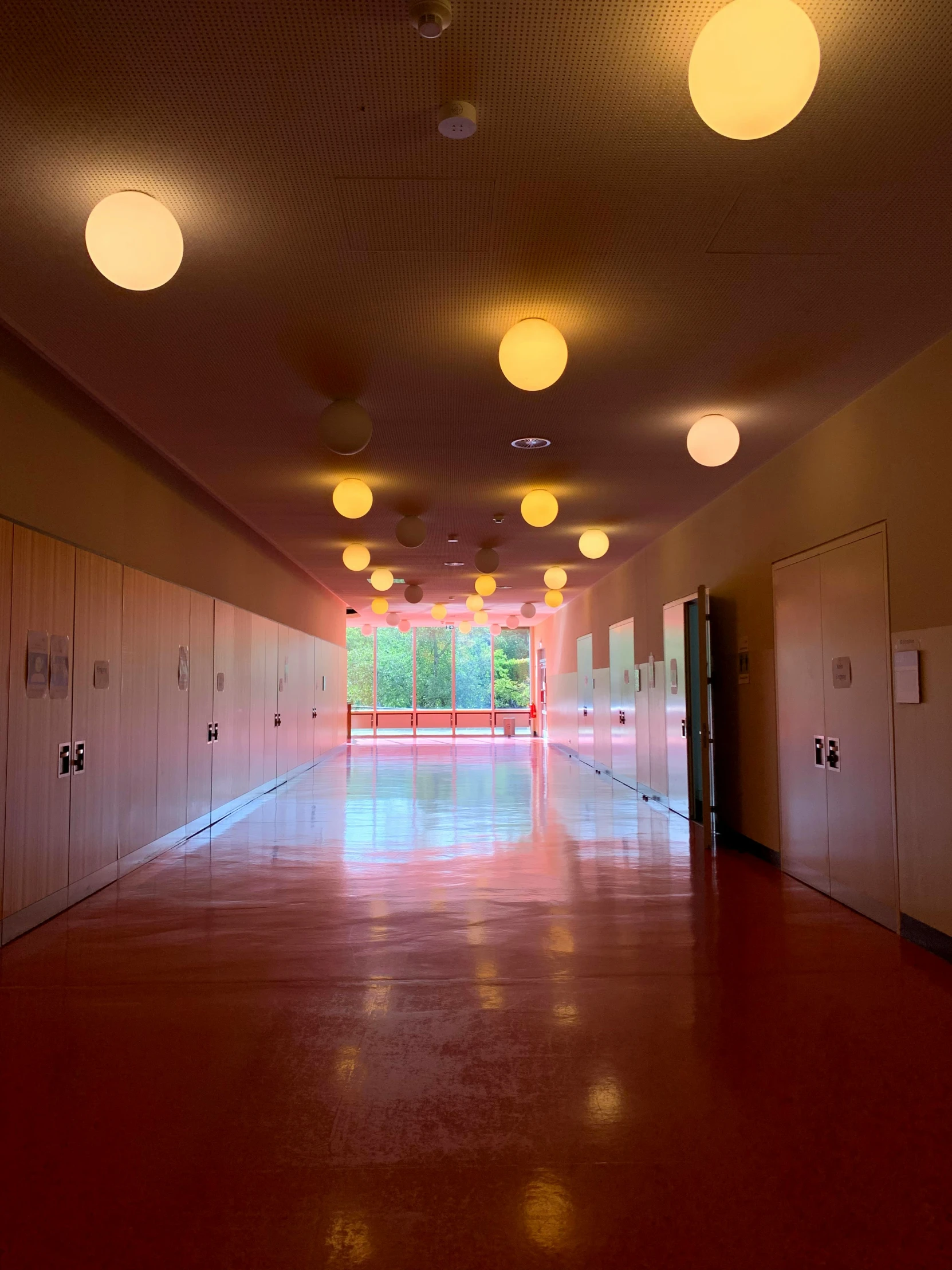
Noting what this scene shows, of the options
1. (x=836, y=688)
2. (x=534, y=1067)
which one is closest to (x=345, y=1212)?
(x=534, y=1067)

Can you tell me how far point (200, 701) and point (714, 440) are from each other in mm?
5282

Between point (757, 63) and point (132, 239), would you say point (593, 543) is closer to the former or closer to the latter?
point (132, 239)

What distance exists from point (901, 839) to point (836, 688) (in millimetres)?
1159

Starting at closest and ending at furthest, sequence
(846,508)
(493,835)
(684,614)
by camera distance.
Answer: (846,508), (493,835), (684,614)

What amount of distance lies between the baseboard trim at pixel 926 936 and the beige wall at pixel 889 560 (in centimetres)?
5

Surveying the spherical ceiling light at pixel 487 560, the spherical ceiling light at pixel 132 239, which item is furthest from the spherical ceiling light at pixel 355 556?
the spherical ceiling light at pixel 132 239

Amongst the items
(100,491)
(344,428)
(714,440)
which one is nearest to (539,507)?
(714,440)

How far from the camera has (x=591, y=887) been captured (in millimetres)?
6055

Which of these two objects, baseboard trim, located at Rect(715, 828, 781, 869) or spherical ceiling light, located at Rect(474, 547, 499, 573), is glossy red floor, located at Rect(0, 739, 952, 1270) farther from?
spherical ceiling light, located at Rect(474, 547, 499, 573)

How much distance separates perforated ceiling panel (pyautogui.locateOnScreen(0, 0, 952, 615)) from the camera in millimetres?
2590

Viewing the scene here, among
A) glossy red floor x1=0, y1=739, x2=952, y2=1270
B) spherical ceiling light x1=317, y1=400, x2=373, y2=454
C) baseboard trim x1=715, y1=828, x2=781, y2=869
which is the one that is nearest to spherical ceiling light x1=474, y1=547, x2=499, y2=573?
baseboard trim x1=715, y1=828, x2=781, y2=869

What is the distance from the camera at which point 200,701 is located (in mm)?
8320

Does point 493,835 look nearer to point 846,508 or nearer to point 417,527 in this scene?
point 417,527

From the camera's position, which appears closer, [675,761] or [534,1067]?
[534,1067]
